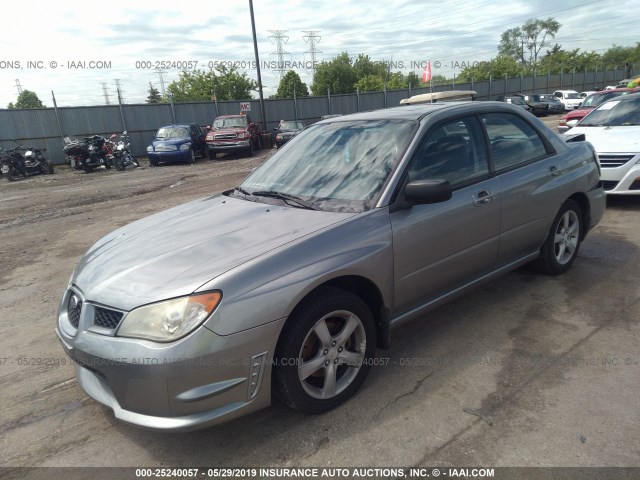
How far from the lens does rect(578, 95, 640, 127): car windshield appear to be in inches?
294

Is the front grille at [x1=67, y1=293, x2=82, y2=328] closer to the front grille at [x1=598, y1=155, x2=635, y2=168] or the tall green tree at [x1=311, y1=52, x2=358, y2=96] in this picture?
the front grille at [x1=598, y1=155, x2=635, y2=168]

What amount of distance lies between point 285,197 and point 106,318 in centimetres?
141

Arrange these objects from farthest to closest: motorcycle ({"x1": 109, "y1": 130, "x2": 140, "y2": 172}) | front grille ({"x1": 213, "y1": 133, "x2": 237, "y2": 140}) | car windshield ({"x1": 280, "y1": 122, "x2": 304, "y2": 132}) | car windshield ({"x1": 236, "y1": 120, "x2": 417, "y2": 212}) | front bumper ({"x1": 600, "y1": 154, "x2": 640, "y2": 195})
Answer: car windshield ({"x1": 280, "y1": 122, "x2": 304, "y2": 132}) → front grille ({"x1": 213, "y1": 133, "x2": 237, "y2": 140}) → motorcycle ({"x1": 109, "y1": 130, "x2": 140, "y2": 172}) → front bumper ({"x1": 600, "y1": 154, "x2": 640, "y2": 195}) → car windshield ({"x1": 236, "y1": 120, "x2": 417, "y2": 212})

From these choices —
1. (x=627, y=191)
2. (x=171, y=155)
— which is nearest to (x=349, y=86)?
(x=171, y=155)

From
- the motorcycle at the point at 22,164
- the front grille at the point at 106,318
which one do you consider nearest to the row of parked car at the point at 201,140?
the motorcycle at the point at 22,164

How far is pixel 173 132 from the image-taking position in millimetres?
18453

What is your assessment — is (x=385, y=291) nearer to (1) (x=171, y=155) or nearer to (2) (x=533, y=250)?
(2) (x=533, y=250)

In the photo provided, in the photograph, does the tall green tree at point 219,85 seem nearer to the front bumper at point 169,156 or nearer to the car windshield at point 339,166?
the front bumper at point 169,156

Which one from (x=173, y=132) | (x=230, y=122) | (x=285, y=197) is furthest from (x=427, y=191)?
(x=230, y=122)

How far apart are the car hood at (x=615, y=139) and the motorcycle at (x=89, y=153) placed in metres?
15.5

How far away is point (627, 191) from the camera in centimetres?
636

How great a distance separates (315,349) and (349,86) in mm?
86194

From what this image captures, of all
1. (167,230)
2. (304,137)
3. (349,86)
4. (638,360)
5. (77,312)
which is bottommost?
(638,360)

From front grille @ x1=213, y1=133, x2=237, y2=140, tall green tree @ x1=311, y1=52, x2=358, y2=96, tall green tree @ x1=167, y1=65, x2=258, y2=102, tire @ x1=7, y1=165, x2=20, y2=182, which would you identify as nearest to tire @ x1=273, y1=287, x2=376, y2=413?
tire @ x1=7, y1=165, x2=20, y2=182
